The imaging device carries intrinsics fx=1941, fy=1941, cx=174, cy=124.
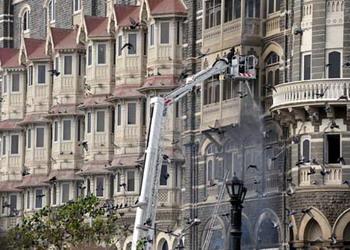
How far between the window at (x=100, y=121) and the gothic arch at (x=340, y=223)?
2072cm

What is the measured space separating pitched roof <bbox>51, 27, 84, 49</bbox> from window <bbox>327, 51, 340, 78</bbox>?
23543mm

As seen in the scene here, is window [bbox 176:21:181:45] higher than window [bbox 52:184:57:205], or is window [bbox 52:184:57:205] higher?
window [bbox 176:21:181:45]

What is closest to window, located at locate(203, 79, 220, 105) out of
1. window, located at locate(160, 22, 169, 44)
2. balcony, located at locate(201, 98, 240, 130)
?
balcony, located at locate(201, 98, 240, 130)

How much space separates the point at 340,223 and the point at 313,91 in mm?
4836

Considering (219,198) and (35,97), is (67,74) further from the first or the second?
Result: (219,198)

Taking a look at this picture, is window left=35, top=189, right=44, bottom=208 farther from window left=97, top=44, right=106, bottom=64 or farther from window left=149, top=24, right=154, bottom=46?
window left=149, top=24, right=154, bottom=46

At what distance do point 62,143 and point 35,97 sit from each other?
12.0 feet

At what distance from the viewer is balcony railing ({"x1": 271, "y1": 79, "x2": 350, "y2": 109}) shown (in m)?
69.1

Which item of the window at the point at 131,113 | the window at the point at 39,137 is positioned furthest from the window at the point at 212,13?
the window at the point at 39,137

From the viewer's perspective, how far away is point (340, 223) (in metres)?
69.5

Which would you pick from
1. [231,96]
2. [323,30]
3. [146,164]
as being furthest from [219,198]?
[146,164]

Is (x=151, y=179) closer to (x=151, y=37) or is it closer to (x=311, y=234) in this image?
(x=311, y=234)

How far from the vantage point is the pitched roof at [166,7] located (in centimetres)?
8200

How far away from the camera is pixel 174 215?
81062mm
